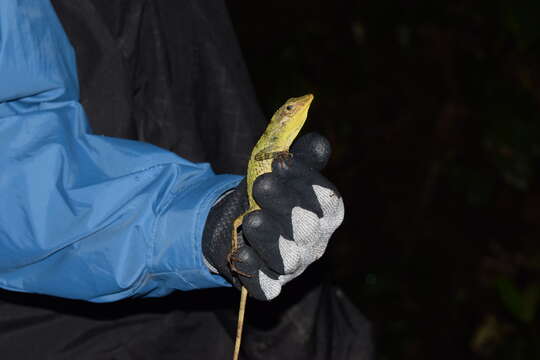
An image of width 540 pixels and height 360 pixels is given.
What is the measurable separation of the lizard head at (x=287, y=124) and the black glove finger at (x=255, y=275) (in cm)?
49

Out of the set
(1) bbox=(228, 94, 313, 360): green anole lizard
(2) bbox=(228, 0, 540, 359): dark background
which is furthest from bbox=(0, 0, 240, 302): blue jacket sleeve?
(2) bbox=(228, 0, 540, 359): dark background

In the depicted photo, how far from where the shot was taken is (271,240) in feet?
5.64

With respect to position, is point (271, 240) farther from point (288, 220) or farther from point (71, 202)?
point (71, 202)

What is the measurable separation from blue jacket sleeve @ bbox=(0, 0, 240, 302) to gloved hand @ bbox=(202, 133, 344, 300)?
203 mm

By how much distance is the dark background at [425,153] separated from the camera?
524 cm

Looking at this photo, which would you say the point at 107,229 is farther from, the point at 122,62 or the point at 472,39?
the point at 472,39

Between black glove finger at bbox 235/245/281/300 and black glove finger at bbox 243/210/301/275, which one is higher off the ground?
black glove finger at bbox 243/210/301/275

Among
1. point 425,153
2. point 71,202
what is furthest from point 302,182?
point 425,153

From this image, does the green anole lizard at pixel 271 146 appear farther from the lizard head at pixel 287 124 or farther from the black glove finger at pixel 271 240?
the black glove finger at pixel 271 240

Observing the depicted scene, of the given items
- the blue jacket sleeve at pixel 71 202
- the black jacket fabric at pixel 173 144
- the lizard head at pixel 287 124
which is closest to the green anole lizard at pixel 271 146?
the lizard head at pixel 287 124

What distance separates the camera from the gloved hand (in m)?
1.70

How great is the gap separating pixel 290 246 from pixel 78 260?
695 mm

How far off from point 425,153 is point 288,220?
4276 millimetres

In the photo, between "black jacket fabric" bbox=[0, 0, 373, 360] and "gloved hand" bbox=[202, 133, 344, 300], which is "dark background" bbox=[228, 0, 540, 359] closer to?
"black jacket fabric" bbox=[0, 0, 373, 360]
